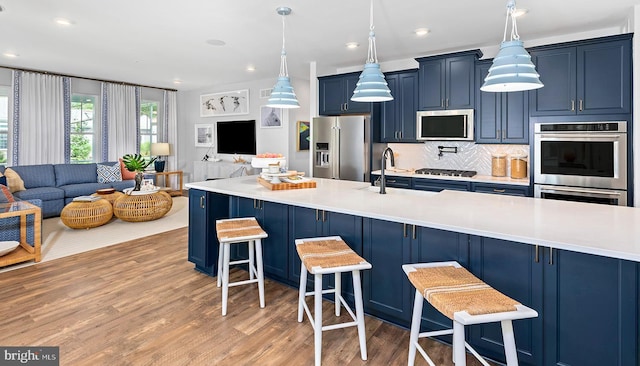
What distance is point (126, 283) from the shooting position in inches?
124

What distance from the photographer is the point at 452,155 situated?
4969mm

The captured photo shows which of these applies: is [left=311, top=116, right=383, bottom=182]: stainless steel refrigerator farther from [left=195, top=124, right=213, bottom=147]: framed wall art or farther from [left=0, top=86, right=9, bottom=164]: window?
[left=0, top=86, right=9, bottom=164]: window

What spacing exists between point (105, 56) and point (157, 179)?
11.1 feet

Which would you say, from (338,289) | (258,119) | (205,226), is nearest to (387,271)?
(338,289)

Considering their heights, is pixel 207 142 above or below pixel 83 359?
above

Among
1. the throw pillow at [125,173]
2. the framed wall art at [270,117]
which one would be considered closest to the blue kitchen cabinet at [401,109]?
the framed wall art at [270,117]

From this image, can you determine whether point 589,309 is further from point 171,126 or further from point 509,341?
point 171,126

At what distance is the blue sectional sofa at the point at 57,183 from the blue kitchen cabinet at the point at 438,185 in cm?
538

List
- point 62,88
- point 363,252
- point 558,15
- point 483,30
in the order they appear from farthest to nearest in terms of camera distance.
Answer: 1. point 62,88
2. point 483,30
3. point 558,15
4. point 363,252

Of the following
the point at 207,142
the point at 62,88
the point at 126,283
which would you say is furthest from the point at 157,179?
the point at 126,283

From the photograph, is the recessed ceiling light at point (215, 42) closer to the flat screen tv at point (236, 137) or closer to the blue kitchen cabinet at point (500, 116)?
the flat screen tv at point (236, 137)

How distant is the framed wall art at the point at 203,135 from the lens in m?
8.27

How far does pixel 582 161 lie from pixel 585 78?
841 millimetres

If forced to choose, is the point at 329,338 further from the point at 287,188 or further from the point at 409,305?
the point at 287,188
